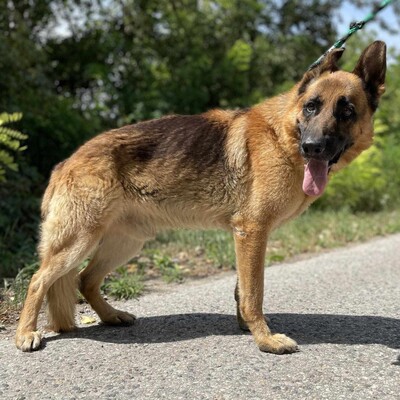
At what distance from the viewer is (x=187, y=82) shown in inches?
527

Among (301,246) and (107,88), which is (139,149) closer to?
(301,246)

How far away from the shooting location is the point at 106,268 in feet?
15.6

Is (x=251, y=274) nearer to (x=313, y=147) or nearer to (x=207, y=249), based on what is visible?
(x=313, y=147)

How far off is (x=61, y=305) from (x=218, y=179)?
5.16 feet

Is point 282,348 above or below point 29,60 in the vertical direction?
below

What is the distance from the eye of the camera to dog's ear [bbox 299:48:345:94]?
427 centimetres

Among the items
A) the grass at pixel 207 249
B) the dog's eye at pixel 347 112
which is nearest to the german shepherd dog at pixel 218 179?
the dog's eye at pixel 347 112

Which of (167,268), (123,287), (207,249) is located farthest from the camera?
(207,249)

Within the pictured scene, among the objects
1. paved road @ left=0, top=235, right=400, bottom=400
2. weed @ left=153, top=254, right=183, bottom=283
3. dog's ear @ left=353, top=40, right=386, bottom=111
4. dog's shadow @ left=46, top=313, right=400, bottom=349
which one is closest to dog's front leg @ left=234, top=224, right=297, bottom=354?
paved road @ left=0, top=235, right=400, bottom=400

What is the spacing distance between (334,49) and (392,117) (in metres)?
12.1

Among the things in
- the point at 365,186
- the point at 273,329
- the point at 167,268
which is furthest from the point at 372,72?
the point at 365,186

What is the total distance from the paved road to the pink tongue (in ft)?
3.74

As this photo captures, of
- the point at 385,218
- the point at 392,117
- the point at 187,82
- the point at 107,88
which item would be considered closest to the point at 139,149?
the point at 385,218

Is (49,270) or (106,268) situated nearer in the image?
(49,270)
